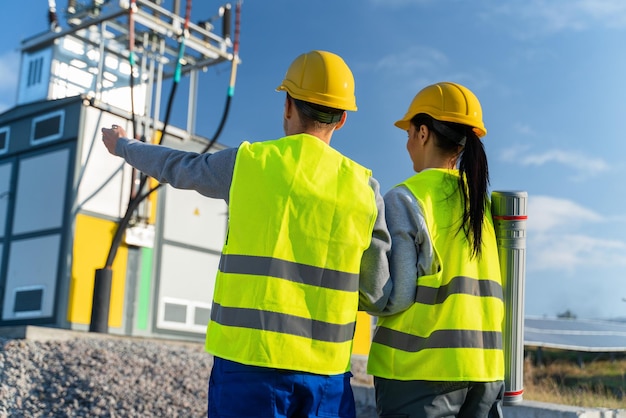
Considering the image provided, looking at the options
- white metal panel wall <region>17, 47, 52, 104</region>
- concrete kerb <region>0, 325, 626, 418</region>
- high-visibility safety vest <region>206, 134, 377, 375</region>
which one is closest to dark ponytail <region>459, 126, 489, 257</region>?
high-visibility safety vest <region>206, 134, 377, 375</region>

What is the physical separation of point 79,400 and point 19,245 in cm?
516

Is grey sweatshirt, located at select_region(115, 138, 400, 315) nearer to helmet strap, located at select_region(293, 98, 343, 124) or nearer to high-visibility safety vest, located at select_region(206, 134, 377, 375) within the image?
high-visibility safety vest, located at select_region(206, 134, 377, 375)

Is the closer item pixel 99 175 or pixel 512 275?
pixel 512 275

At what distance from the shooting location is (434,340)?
2.08 meters

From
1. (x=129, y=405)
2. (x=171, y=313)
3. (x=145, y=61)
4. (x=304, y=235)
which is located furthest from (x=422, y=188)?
(x=145, y=61)

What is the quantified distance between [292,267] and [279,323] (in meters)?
0.15

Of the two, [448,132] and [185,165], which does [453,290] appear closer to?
[448,132]

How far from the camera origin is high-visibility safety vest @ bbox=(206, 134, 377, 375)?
1.83m

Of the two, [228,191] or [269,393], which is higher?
[228,191]

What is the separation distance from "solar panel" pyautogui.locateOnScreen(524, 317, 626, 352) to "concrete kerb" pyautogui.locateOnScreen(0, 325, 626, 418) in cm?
598

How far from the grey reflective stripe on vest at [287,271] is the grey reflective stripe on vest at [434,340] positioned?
28cm

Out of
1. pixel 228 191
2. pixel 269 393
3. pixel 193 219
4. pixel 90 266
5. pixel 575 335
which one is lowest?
pixel 575 335

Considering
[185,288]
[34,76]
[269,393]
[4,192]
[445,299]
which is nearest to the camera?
[269,393]

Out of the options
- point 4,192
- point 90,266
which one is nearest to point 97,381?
point 90,266
